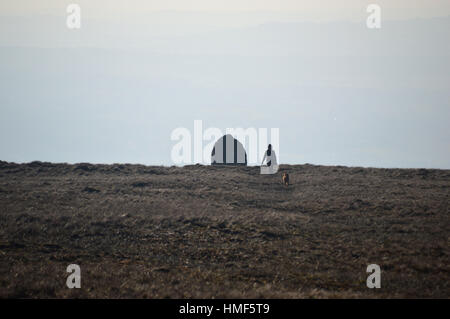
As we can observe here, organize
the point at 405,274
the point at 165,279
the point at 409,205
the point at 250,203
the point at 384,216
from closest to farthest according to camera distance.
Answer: the point at 165,279 < the point at 405,274 < the point at 384,216 < the point at 409,205 < the point at 250,203

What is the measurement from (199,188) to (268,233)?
13079mm

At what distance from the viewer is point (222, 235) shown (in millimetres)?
22266

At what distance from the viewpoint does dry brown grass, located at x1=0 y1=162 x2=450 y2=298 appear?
14375 mm

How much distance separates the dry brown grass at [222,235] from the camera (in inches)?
566

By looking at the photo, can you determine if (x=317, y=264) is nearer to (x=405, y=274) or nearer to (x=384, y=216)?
(x=405, y=274)

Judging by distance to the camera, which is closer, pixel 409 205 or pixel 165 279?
pixel 165 279

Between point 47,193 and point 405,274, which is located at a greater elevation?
point 47,193

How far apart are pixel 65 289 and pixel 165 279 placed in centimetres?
309

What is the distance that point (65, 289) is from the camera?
13.1 metres
